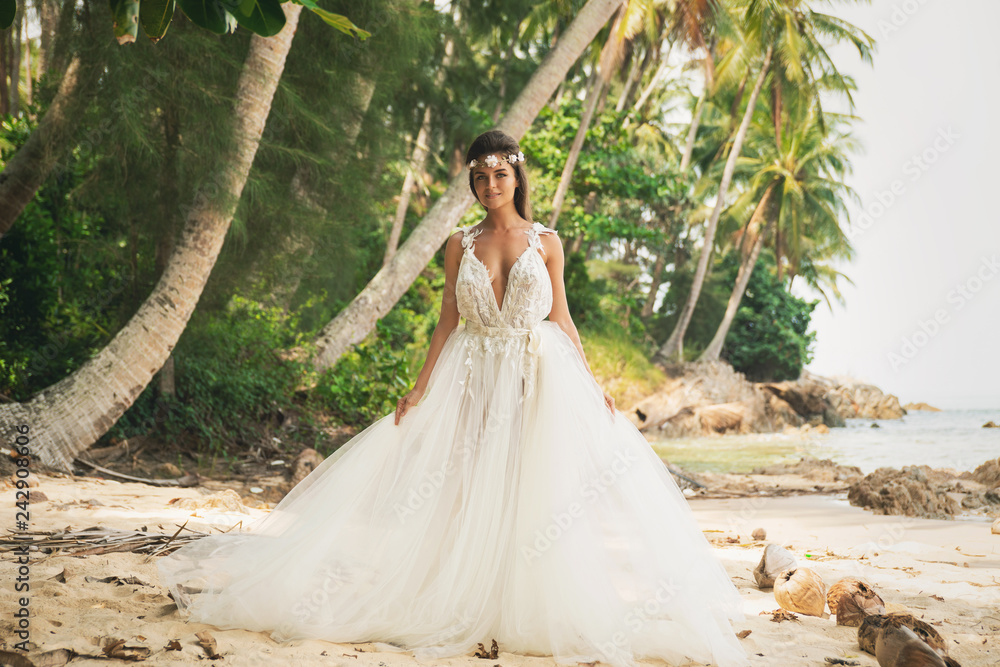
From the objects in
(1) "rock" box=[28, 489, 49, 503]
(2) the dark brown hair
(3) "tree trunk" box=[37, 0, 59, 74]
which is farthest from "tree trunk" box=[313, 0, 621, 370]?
(2) the dark brown hair

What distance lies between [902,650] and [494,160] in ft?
8.18

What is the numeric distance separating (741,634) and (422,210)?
14421mm

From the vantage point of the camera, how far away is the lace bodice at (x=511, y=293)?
10.1 ft

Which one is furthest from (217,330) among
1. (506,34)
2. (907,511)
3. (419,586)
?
(506,34)

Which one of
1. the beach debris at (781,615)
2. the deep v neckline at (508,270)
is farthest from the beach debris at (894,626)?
the deep v neckline at (508,270)

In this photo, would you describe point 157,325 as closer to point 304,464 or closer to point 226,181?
point 226,181

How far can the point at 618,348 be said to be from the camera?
17891mm

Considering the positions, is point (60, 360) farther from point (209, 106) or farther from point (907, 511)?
point (907, 511)

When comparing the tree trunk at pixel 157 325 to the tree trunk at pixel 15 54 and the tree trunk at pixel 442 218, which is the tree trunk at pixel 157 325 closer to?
the tree trunk at pixel 15 54

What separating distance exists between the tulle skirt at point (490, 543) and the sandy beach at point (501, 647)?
105 mm

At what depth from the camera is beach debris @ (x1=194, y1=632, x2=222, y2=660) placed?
7.13ft

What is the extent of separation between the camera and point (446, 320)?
335cm

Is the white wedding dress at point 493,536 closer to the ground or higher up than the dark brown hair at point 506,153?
closer to the ground

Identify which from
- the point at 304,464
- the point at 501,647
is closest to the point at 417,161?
the point at 304,464
